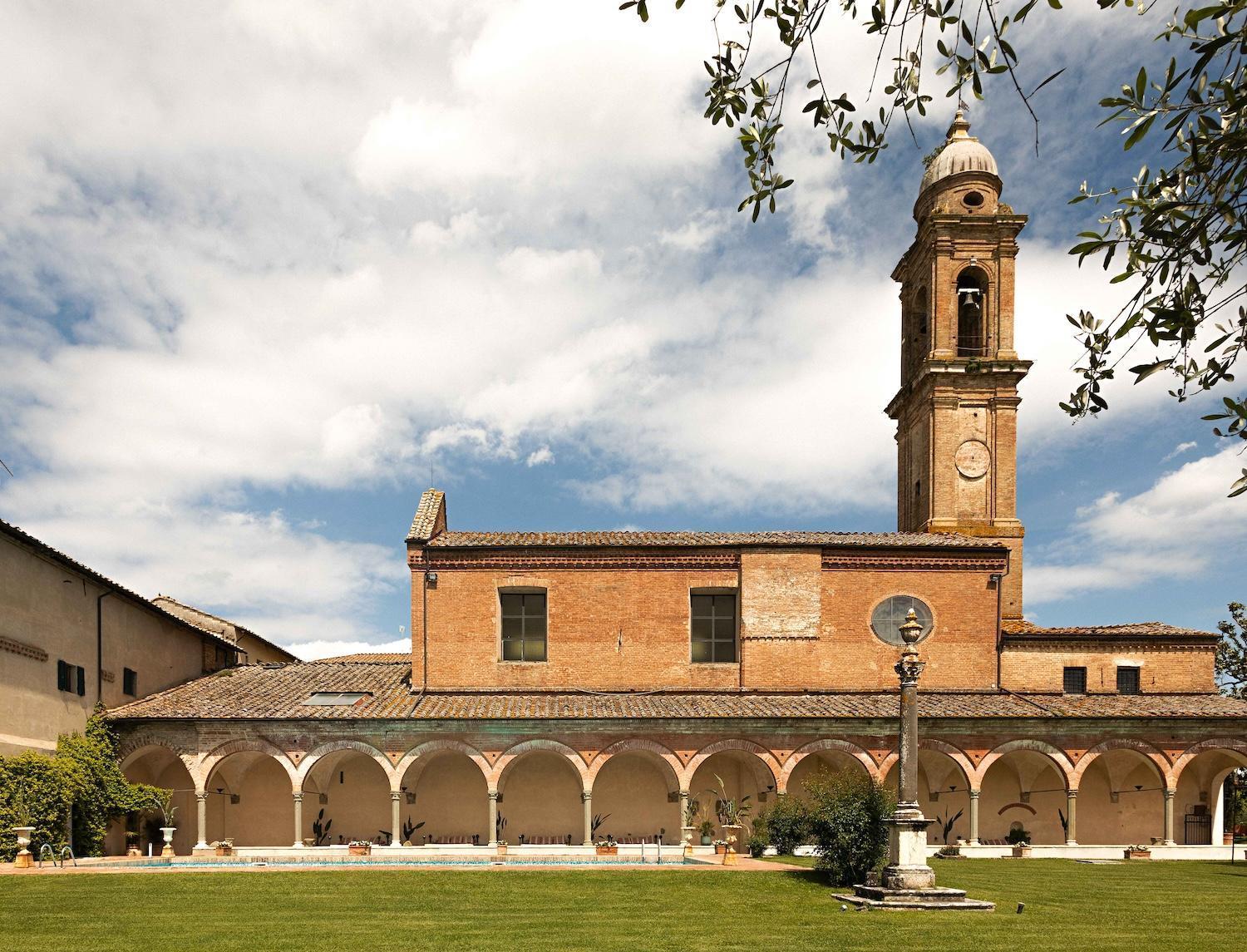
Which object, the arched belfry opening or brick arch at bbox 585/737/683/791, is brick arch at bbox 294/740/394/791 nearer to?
brick arch at bbox 585/737/683/791

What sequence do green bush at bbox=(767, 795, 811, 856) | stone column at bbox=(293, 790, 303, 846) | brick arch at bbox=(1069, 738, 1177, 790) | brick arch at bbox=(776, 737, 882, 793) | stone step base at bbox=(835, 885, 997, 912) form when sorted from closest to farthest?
1. stone step base at bbox=(835, 885, 997, 912)
2. green bush at bbox=(767, 795, 811, 856)
3. stone column at bbox=(293, 790, 303, 846)
4. brick arch at bbox=(776, 737, 882, 793)
5. brick arch at bbox=(1069, 738, 1177, 790)

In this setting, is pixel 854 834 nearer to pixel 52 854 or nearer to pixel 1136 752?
pixel 1136 752

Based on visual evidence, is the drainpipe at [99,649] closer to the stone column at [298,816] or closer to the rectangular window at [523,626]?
the stone column at [298,816]

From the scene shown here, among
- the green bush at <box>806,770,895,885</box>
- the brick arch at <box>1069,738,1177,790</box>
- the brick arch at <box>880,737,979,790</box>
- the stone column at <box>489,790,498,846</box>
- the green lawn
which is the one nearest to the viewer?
the green lawn

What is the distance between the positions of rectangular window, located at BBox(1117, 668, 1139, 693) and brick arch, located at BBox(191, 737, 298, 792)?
971 inches

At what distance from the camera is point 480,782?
28547 mm

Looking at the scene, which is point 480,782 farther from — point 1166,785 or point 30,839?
point 1166,785

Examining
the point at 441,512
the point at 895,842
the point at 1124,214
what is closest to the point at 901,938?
the point at 895,842

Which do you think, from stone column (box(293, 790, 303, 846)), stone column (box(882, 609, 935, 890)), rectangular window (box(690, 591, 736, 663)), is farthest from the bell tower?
stone column (box(293, 790, 303, 846))

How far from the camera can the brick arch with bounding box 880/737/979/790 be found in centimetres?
2689

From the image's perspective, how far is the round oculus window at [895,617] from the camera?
98.3 feet

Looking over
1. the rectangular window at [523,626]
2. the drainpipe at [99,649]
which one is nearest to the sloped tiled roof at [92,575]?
the drainpipe at [99,649]

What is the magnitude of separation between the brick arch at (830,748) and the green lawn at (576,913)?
5.56m

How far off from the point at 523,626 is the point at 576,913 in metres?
14.6
